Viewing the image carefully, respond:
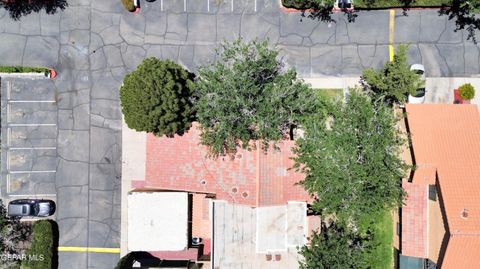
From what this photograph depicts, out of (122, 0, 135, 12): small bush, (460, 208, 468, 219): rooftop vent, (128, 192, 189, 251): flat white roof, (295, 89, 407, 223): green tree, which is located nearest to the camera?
(460, 208, 468, 219): rooftop vent

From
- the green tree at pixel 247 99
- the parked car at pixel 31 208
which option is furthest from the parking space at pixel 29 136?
the green tree at pixel 247 99

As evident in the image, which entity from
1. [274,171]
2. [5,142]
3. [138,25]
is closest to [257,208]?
[274,171]

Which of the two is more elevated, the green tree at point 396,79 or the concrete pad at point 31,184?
the green tree at point 396,79

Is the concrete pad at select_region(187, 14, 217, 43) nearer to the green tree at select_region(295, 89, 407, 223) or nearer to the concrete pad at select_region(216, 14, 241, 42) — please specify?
the concrete pad at select_region(216, 14, 241, 42)

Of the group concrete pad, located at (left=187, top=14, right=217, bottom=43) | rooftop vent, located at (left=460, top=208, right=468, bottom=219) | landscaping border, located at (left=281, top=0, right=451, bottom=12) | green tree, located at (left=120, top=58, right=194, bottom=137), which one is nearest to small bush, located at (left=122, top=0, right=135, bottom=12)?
concrete pad, located at (left=187, top=14, right=217, bottom=43)

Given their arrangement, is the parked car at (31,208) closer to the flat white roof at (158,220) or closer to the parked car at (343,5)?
the flat white roof at (158,220)

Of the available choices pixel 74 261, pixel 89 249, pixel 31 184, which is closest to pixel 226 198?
pixel 89 249

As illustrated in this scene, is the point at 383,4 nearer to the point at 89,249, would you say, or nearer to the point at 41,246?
the point at 89,249
